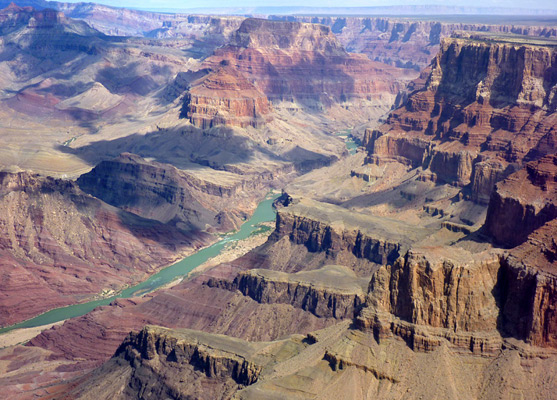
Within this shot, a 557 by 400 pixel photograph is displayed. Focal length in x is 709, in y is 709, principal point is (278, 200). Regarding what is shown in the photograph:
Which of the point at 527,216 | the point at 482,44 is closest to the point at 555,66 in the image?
the point at 482,44

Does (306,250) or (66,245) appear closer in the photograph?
(306,250)

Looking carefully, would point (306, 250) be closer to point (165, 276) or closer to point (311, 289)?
point (311, 289)

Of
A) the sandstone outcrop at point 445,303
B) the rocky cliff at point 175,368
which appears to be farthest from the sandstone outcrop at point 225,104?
the sandstone outcrop at point 445,303

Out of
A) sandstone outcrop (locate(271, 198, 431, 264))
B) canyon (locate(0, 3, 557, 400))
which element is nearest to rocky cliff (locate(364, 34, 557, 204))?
canyon (locate(0, 3, 557, 400))

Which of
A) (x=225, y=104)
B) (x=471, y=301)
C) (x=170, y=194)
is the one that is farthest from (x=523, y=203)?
(x=225, y=104)

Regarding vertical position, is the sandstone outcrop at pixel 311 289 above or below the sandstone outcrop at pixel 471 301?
below

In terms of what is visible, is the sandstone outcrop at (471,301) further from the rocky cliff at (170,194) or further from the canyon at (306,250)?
the rocky cliff at (170,194)

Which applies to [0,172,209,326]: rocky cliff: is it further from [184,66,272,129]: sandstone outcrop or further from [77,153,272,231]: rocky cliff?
[184,66,272,129]: sandstone outcrop
